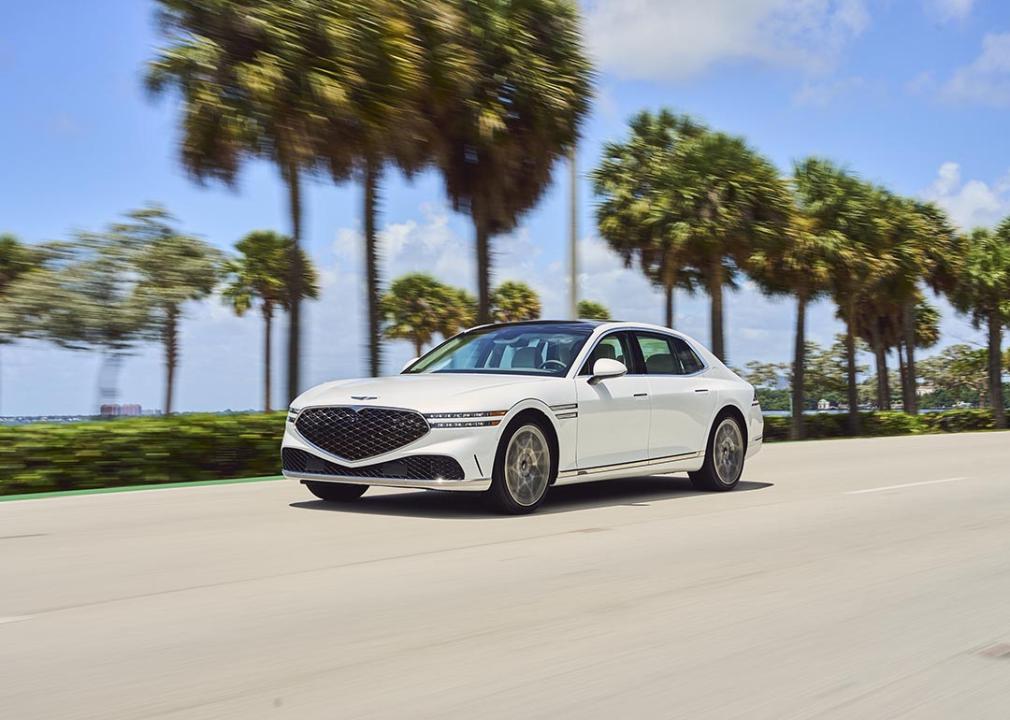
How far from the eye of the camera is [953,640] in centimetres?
509

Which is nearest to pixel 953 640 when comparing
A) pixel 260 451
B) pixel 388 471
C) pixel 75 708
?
pixel 75 708

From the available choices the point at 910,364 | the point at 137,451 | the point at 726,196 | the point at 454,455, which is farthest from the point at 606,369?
the point at 910,364

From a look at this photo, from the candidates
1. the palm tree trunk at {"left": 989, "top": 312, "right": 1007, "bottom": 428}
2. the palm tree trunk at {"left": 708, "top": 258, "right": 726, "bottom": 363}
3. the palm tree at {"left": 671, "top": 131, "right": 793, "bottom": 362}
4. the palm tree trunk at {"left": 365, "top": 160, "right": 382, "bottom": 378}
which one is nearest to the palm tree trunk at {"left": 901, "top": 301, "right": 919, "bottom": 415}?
the palm tree trunk at {"left": 989, "top": 312, "right": 1007, "bottom": 428}

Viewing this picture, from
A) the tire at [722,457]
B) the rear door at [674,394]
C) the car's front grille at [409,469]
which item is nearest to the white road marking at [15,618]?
the car's front grille at [409,469]

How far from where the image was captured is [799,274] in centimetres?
3984

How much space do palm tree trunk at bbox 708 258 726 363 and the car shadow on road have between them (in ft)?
78.1

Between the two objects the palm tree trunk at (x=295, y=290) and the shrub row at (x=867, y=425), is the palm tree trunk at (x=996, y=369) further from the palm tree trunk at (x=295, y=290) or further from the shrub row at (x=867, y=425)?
the palm tree trunk at (x=295, y=290)

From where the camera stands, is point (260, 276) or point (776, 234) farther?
point (260, 276)

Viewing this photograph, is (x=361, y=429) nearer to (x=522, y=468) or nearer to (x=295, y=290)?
(x=522, y=468)

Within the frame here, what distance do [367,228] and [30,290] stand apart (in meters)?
6.77

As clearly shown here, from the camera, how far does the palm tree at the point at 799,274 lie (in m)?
37.6

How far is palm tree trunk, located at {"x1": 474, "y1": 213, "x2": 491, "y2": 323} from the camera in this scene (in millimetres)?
24719

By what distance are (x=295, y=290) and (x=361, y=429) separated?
12259 mm

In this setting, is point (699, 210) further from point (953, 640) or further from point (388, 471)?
point (953, 640)
